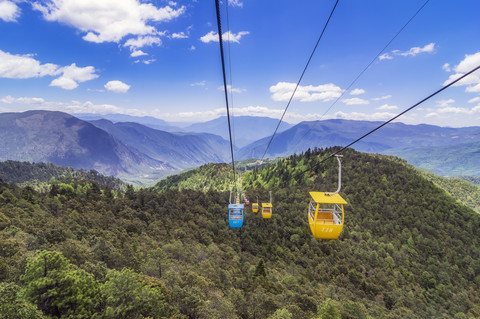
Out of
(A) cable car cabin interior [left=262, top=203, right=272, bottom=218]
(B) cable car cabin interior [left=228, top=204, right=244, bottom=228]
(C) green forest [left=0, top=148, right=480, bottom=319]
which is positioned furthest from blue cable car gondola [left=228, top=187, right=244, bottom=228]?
(C) green forest [left=0, top=148, right=480, bottom=319]

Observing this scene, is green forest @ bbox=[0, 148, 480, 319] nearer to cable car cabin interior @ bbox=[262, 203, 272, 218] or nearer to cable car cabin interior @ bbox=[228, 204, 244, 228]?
cable car cabin interior @ bbox=[228, 204, 244, 228]

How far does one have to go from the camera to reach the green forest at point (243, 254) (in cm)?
2703

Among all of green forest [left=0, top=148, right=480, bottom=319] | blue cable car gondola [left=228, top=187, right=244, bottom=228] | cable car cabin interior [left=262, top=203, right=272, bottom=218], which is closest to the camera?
green forest [left=0, top=148, right=480, bottom=319]

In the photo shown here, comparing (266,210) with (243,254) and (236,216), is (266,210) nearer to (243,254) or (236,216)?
(236,216)

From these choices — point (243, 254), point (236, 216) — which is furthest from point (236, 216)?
point (243, 254)

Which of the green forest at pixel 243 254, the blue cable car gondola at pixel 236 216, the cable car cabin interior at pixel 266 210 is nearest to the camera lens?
the green forest at pixel 243 254

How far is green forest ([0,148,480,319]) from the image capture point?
2703 cm

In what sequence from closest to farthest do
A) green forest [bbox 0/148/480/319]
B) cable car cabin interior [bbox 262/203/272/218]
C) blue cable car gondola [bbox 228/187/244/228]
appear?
green forest [bbox 0/148/480/319] → blue cable car gondola [bbox 228/187/244/228] → cable car cabin interior [bbox 262/203/272/218]

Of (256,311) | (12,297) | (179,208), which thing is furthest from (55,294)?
(179,208)

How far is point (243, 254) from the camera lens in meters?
83.4

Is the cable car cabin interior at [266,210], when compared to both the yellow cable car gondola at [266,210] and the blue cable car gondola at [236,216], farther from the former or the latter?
the blue cable car gondola at [236,216]

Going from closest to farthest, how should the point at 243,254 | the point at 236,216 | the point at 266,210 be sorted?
the point at 236,216
the point at 266,210
the point at 243,254

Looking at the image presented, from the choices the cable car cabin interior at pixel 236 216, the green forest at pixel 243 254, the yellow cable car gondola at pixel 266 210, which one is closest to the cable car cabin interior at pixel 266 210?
the yellow cable car gondola at pixel 266 210

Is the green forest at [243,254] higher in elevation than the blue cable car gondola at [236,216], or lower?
lower
